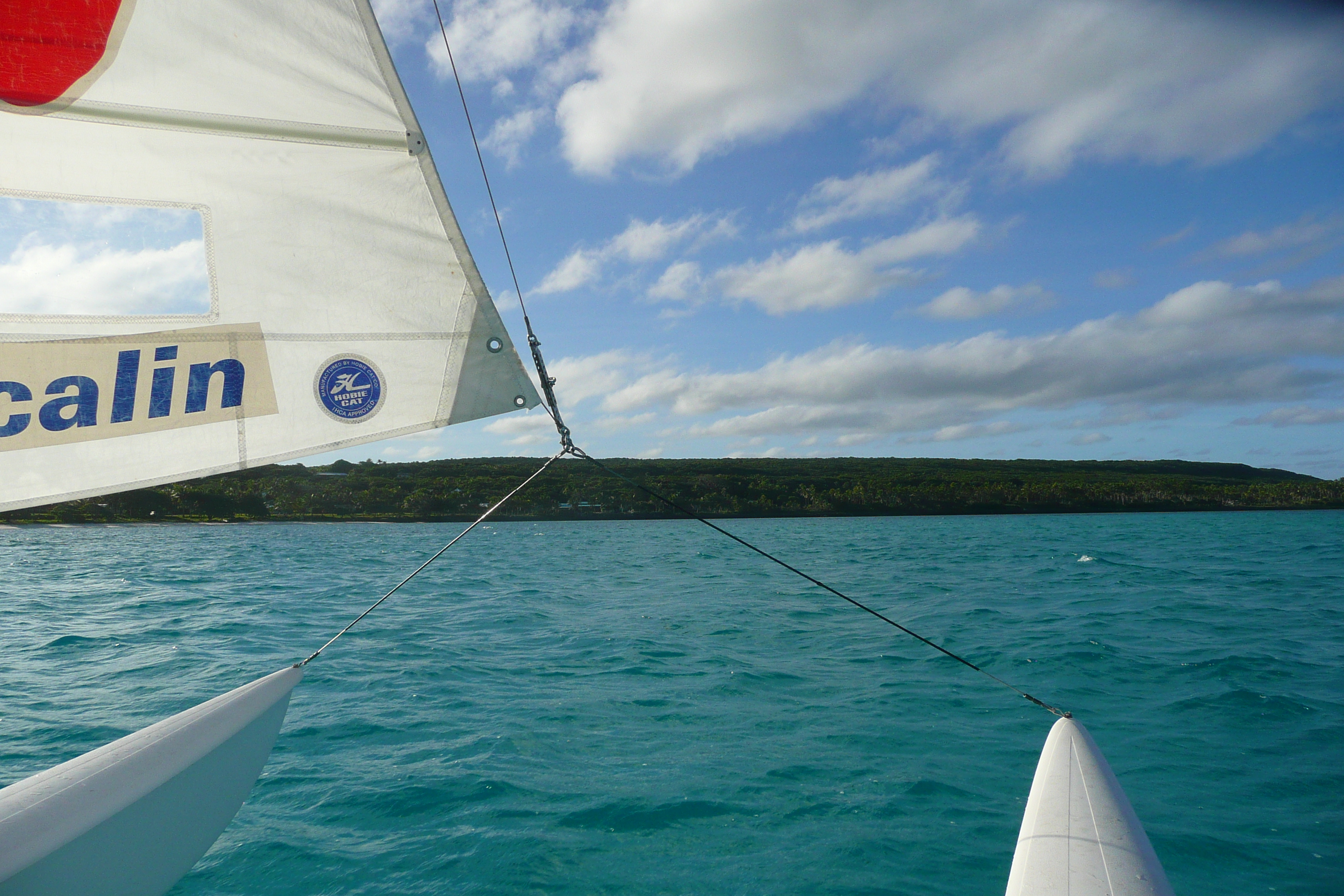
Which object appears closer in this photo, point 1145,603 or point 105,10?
point 105,10

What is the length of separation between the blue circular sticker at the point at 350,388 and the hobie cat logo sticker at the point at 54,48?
1.28 m

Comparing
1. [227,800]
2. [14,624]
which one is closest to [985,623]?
[227,800]

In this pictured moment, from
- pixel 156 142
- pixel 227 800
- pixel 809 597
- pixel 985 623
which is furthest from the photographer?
pixel 809 597

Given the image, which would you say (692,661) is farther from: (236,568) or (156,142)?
(236,568)

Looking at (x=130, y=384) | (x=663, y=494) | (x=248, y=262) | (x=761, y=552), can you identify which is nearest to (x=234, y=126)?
(x=248, y=262)

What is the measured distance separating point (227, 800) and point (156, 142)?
11.2ft

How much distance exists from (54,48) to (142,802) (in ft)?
10.6

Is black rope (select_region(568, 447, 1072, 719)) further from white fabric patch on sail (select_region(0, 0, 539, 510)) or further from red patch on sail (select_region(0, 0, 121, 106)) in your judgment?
red patch on sail (select_region(0, 0, 121, 106))

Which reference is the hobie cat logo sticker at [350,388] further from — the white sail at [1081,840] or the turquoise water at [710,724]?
the turquoise water at [710,724]

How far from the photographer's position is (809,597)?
64.3 ft

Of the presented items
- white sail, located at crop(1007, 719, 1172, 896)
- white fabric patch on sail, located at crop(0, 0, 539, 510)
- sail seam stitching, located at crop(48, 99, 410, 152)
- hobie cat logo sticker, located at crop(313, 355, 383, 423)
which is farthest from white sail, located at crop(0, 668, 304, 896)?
white sail, located at crop(1007, 719, 1172, 896)

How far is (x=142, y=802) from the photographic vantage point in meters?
3.37

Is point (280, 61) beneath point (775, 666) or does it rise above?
above

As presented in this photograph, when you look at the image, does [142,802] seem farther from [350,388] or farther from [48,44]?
[48,44]
